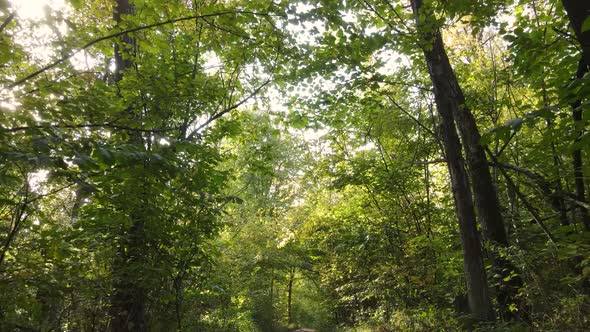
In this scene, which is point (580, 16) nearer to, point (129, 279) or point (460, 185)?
point (460, 185)

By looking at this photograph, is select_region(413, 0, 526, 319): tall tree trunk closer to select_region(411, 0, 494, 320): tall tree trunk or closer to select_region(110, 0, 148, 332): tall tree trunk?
select_region(411, 0, 494, 320): tall tree trunk

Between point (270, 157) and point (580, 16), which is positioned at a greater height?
point (270, 157)

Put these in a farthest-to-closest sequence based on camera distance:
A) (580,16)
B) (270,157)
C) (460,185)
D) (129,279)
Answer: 1. (270,157)
2. (460,185)
3. (129,279)
4. (580,16)

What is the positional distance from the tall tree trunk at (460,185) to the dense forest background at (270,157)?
0.02m

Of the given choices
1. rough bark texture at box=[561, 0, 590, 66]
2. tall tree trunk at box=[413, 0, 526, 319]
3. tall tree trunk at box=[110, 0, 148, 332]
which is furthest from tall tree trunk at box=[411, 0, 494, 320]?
tall tree trunk at box=[110, 0, 148, 332]

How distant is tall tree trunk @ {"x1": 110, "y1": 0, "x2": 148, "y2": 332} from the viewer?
3805 millimetres

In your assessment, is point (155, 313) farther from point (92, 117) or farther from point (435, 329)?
point (435, 329)

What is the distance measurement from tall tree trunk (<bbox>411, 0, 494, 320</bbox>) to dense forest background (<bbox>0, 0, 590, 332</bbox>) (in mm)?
24

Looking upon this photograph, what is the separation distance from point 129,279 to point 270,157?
3326 millimetres

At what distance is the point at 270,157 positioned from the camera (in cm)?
653

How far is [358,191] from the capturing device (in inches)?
388

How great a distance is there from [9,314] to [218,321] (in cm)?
748

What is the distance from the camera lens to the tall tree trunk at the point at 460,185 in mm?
4266

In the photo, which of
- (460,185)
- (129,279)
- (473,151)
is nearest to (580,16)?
(460,185)
